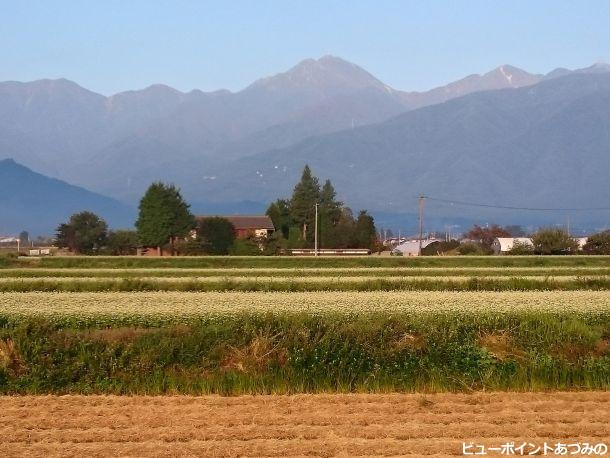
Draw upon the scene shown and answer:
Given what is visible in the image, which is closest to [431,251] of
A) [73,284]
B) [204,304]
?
[73,284]

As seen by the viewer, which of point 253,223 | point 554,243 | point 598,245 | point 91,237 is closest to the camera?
point 554,243

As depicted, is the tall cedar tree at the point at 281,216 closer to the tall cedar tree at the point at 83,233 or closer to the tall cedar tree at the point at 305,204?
the tall cedar tree at the point at 305,204

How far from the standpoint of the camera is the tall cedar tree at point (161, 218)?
8875 cm

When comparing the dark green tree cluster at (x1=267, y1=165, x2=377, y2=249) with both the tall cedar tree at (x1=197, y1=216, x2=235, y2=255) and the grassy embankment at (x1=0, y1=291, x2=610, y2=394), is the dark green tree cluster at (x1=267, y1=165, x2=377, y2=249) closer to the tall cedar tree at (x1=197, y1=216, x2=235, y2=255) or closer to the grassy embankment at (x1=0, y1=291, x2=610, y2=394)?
the tall cedar tree at (x1=197, y1=216, x2=235, y2=255)

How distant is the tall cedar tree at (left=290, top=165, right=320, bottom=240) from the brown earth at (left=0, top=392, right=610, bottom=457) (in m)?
91.2

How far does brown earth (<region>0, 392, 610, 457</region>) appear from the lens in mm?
11367

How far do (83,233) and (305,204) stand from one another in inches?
1078

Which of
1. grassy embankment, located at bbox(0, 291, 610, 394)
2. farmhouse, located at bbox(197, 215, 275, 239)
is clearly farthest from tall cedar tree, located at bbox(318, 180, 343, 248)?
grassy embankment, located at bbox(0, 291, 610, 394)

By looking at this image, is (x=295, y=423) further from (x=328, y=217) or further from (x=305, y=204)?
(x=305, y=204)

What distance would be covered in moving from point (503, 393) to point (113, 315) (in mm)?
9353

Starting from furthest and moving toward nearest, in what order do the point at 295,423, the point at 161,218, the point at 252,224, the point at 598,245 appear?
the point at 252,224 < the point at 161,218 < the point at 598,245 < the point at 295,423

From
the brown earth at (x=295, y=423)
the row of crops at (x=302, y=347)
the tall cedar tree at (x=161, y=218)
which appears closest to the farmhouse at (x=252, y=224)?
the tall cedar tree at (x=161, y=218)

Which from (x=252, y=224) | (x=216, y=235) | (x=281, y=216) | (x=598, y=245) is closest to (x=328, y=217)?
(x=281, y=216)

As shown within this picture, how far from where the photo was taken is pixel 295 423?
1255 centimetres
